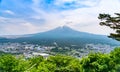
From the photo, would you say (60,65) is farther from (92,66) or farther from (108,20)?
(108,20)

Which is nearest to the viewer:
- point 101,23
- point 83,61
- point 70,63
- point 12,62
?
point 101,23

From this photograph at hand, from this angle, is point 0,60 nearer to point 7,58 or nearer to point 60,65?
point 7,58

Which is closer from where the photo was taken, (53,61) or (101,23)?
(101,23)

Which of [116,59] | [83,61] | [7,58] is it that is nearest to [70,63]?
[83,61]

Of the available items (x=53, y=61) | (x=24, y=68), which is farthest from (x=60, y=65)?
(x=24, y=68)

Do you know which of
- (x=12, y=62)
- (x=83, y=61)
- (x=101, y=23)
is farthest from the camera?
(x=83, y=61)

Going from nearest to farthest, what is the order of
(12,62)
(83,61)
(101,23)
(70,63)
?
(101,23) < (12,62) < (83,61) < (70,63)

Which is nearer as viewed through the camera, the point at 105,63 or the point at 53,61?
the point at 105,63

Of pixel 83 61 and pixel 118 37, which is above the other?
pixel 118 37

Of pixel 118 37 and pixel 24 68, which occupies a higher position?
pixel 118 37

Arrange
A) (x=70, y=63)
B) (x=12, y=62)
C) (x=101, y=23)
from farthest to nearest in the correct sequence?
(x=70, y=63) < (x=12, y=62) < (x=101, y=23)
